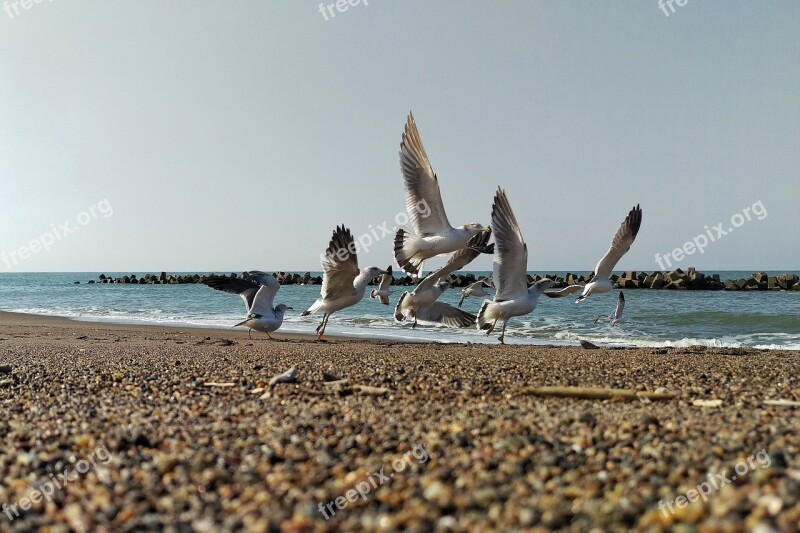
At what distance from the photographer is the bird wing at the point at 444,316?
13.0 metres

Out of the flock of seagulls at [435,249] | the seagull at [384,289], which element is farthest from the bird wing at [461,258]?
the seagull at [384,289]

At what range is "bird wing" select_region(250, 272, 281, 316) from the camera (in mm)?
12141

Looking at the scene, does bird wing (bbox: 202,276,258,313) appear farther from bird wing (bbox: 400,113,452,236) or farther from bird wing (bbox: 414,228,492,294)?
bird wing (bbox: 400,113,452,236)

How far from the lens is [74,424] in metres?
4.15

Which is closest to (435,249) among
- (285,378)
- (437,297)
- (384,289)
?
(437,297)

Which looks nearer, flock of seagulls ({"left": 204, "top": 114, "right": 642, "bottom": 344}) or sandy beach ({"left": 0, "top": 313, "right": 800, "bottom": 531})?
sandy beach ({"left": 0, "top": 313, "right": 800, "bottom": 531})

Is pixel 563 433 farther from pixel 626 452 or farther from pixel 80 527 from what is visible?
pixel 80 527

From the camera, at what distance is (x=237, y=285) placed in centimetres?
1257

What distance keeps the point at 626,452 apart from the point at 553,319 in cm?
1857

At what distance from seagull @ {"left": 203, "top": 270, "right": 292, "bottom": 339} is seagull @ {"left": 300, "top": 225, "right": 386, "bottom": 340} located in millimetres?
1134

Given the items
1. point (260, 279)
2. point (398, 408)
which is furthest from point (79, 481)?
point (260, 279)

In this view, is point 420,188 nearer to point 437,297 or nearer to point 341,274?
point 341,274
